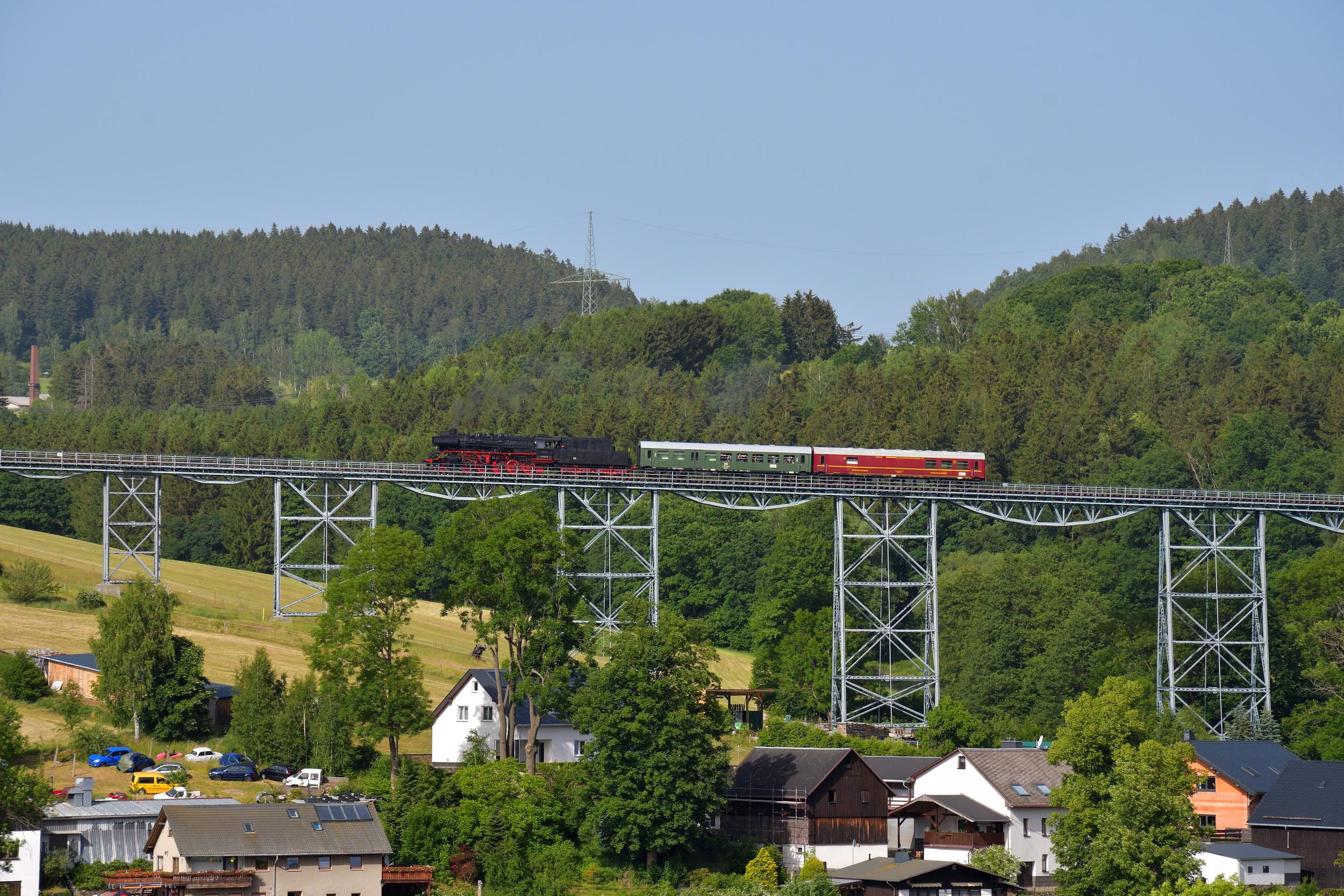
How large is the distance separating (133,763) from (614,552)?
191ft

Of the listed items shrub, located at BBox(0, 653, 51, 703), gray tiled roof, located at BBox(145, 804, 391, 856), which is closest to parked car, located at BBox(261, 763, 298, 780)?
gray tiled roof, located at BBox(145, 804, 391, 856)

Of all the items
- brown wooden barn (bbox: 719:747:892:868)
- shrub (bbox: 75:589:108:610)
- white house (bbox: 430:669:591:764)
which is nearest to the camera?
brown wooden barn (bbox: 719:747:892:868)

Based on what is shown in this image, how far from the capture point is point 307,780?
6291cm

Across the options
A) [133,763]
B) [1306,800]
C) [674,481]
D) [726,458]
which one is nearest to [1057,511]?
[726,458]

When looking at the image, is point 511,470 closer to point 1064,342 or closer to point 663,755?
point 663,755

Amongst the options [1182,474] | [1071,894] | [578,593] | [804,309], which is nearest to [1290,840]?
[1071,894]

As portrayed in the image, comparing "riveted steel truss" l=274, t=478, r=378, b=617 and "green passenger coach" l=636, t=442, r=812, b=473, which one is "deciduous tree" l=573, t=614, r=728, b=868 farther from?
"green passenger coach" l=636, t=442, r=812, b=473

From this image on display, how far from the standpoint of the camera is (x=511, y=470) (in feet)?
281

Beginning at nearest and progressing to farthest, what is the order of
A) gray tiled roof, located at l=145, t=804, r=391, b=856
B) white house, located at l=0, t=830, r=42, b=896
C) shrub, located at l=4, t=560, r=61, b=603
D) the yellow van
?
white house, located at l=0, t=830, r=42, b=896 < gray tiled roof, located at l=145, t=804, r=391, b=856 < the yellow van < shrub, located at l=4, t=560, r=61, b=603

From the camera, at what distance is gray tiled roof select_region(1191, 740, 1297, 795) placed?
215ft

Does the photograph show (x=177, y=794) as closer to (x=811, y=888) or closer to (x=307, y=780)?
(x=307, y=780)

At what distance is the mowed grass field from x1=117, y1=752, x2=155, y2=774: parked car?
156 inches

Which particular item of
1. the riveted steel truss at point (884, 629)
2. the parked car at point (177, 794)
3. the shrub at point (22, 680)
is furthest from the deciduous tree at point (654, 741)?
the shrub at point (22, 680)

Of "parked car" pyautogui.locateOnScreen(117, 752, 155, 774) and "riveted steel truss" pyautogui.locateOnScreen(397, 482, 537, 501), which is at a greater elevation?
"riveted steel truss" pyautogui.locateOnScreen(397, 482, 537, 501)
